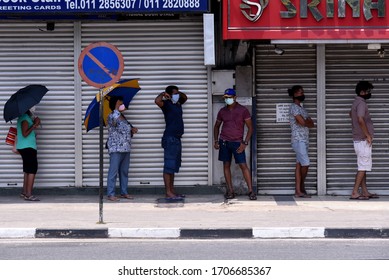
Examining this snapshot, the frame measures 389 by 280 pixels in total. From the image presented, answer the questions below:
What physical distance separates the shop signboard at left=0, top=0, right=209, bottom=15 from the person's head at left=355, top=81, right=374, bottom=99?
292 cm

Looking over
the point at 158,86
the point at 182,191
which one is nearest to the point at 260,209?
the point at 182,191

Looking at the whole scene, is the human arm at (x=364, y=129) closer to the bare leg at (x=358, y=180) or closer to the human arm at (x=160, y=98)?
the bare leg at (x=358, y=180)

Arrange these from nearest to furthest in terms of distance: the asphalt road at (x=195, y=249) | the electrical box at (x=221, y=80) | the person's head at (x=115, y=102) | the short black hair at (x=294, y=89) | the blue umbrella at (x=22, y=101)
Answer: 1. the asphalt road at (x=195, y=249)
2. the blue umbrella at (x=22, y=101)
3. the person's head at (x=115, y=102)
4. the short black hair at (x=294, y=89)
5. the electrical box at (x=221, y=80)

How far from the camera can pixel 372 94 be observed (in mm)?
15344

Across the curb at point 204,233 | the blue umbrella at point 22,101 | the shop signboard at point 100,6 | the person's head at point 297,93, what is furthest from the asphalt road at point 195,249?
the shop signboard at point 100,6

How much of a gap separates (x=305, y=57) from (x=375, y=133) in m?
1.84

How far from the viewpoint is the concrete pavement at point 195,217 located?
11.8 m

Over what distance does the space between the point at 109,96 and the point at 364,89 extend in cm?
439

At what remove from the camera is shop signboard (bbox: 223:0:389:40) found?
14109 millimetres

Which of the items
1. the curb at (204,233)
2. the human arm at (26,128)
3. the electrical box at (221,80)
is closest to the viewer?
the curb at (204,233)

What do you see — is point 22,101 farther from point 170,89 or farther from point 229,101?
point 229,101

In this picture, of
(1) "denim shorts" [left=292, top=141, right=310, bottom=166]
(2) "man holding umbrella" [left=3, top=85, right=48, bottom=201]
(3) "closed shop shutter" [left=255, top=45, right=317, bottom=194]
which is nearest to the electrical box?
(3) "closed shop shutter" [left=255, top=45, right=317, bottom=194]

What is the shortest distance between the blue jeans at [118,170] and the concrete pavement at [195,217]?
0.29m

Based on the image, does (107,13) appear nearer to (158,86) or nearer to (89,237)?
→ (158,86)
